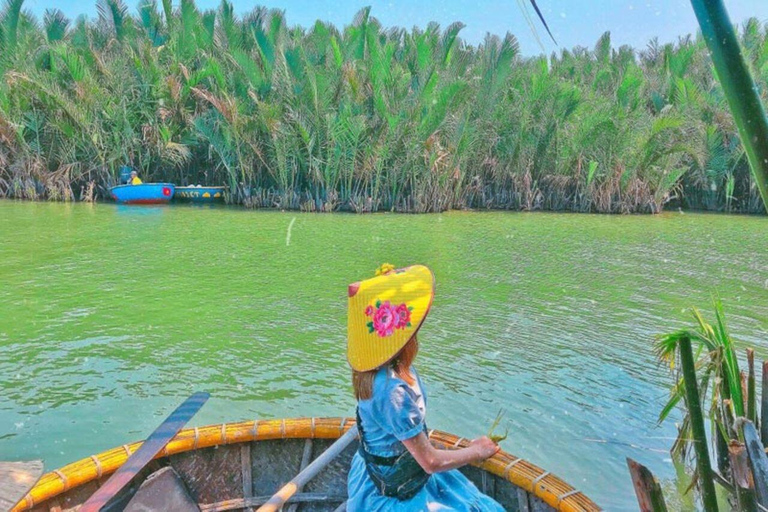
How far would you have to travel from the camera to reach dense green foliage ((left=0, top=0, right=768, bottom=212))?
565 inches

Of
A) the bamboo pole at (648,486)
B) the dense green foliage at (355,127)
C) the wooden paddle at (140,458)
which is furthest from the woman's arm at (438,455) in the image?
the dense green foliage at (355,127)

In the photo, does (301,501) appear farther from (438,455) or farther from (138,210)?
(138,210)

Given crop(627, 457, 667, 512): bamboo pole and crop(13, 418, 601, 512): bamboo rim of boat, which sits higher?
crop(627, 457, 667, 512): bamboo pole

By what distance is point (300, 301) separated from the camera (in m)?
6.09

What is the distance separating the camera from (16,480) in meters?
1.78

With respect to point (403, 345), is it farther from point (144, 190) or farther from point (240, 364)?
point (144, 190)

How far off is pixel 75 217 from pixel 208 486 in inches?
449

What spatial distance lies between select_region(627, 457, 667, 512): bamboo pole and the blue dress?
0.68m

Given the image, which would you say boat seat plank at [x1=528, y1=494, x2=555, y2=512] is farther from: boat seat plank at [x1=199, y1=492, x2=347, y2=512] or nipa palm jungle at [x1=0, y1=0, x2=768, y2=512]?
boat seat plank at [x1=199, y1=492, x2=347, y2=512]

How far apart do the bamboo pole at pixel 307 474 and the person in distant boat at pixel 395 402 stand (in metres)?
0.29

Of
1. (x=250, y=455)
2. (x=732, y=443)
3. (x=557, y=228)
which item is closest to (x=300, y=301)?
(x=250, y=455)

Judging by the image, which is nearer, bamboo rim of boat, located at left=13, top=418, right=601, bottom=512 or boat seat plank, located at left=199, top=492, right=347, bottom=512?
bamboo rim of boat, located at left=13, top=418, right=601, bottom=512

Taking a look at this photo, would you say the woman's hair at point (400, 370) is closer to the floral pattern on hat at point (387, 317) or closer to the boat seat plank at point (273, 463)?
the floral pattern on hat at point (387, 317)

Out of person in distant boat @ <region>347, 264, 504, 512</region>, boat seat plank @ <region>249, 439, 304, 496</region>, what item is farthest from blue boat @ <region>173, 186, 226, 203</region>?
person in distant boat @ <region>347, 264, 504, 512</region>
